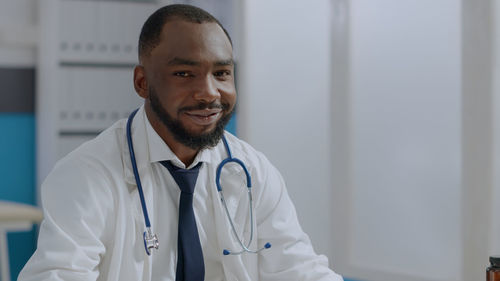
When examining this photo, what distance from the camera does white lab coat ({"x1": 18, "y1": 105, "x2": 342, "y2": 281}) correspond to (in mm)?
1098

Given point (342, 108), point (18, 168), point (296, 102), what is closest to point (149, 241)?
point (342, 108)

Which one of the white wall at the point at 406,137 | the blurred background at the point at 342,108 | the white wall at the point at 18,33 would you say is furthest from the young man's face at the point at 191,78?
the white wall at the point at 18,33

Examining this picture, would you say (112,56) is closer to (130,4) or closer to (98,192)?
(130,4)

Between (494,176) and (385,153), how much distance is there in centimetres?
56

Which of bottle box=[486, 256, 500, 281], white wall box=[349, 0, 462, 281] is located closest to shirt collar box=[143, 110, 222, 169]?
bottle box=[486, 256, 500, 281]

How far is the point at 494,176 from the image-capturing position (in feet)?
5.85

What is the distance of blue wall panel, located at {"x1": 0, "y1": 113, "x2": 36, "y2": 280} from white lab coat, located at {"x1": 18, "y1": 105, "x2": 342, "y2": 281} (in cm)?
219

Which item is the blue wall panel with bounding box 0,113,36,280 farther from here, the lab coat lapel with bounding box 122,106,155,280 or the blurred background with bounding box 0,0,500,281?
the lab coat lapel with bounding box 122,106,155,280

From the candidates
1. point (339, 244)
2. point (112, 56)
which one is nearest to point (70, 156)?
point (339, 244)

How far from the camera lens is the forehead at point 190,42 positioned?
1208 millimetres

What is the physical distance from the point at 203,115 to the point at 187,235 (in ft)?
0.75

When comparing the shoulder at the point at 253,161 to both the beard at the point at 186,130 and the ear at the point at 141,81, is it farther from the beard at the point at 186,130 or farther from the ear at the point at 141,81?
the ear at the point at 141,81

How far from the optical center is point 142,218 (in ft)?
4.04

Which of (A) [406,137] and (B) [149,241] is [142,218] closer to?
(B) [149,241]
